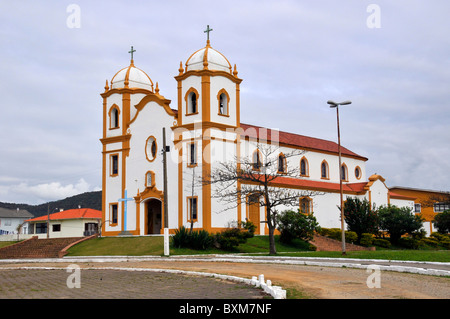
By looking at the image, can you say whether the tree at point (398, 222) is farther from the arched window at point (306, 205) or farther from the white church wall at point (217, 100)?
the white church wall at point (217, 100)

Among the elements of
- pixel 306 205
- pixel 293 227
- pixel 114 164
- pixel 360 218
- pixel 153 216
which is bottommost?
pixel 293 227

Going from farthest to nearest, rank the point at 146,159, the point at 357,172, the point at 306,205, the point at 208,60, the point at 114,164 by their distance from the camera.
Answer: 1. the point at 357,172
2. the point at 306,205
3. the point at 114,164
4. the point at 146,159
5. the point at 208,60

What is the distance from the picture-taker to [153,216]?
41062mm

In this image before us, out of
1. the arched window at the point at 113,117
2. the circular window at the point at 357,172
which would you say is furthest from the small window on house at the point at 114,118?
the circular window at the point at 357,172

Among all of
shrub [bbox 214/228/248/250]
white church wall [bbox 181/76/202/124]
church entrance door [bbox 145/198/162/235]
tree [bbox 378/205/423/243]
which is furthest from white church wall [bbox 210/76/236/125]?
tree [bbox 378/205/423/243]

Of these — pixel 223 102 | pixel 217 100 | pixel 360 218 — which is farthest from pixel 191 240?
pixel 360 218

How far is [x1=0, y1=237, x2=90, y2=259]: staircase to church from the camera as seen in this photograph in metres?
35.2

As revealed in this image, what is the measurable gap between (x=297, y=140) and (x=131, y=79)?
15.4 m

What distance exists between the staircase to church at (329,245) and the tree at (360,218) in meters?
2.40

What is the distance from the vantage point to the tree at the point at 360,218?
4112cm

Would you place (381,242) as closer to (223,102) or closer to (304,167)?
(304,167)

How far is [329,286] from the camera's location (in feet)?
41.2

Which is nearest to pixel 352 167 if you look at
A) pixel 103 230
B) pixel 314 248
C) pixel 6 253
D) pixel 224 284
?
pixel 314 248
